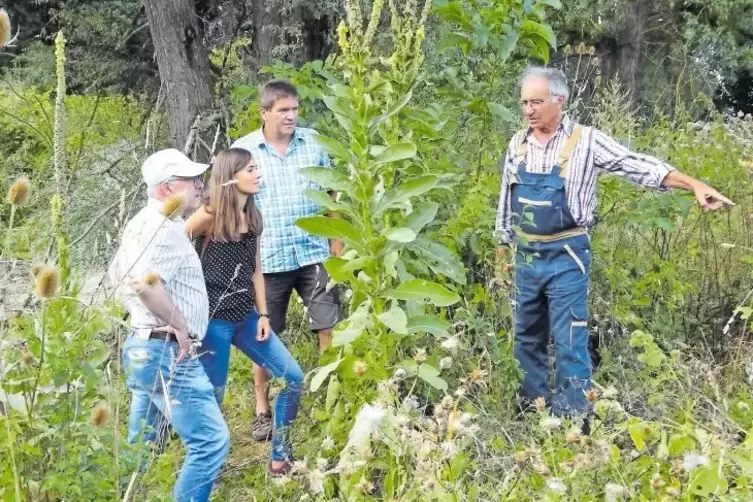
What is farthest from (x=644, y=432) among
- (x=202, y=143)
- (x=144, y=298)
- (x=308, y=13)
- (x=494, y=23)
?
(x=308, y=13)

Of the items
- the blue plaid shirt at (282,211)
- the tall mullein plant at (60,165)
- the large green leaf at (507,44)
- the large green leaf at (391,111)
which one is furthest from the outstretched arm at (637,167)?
the tall mullein plant at (60,165)

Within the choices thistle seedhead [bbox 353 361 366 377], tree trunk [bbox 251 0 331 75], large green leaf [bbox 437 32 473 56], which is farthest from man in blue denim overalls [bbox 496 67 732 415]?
tree trunk [bbox 251 0 331 75]

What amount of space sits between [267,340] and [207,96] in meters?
3.44

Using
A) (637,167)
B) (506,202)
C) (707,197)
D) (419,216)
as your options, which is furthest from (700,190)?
(419,216)

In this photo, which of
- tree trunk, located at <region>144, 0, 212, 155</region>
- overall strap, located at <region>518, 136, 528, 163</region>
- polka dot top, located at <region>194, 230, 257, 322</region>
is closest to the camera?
polka dot top, located at <region>194, 230, 257, 322</region>

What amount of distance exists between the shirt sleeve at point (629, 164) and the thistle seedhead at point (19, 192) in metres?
2.71

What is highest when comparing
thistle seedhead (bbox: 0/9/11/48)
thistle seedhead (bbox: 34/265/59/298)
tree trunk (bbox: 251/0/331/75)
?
tree trunk (bbox: 251/0/331/75)

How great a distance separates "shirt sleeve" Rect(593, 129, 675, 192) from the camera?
13.0 feet

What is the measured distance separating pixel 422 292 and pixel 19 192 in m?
1.34

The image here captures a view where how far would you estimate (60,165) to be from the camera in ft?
7.43

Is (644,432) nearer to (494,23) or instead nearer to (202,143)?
(494,23)

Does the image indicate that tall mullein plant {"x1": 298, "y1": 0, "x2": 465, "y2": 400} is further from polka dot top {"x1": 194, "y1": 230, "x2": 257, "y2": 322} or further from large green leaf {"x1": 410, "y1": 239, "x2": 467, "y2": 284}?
polka dot top {"x1": 194, "y1": 230, "x2": 257, "y2": 322}

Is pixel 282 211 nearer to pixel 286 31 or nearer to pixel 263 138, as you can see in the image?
pixel 263 138

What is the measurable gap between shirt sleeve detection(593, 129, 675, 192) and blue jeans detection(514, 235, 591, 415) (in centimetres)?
38
